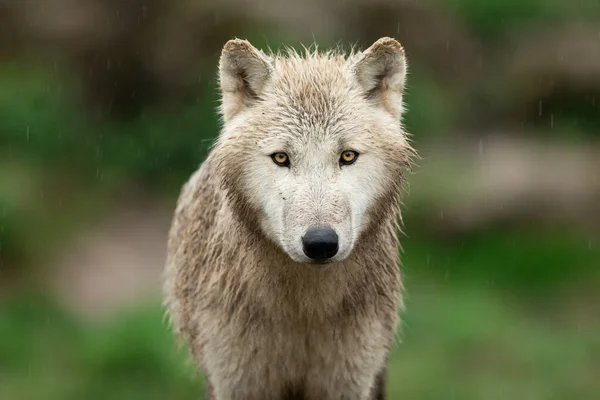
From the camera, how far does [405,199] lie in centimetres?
1622

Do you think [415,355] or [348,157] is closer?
[348,157]

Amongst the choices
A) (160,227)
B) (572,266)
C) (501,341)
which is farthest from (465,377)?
(160,227)

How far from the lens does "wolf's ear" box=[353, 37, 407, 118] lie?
7008mm

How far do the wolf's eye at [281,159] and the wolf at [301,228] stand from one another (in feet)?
0.03

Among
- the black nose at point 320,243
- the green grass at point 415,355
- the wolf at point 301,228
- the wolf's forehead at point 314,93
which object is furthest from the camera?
the green grass at point 415,355

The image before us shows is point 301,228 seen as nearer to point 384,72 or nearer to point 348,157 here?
point 348,157

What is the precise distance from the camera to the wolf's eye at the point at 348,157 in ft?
22.1

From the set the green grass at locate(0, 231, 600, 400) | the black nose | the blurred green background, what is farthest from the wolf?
the blurred green background

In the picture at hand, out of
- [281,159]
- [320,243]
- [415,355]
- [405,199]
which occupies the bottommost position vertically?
[415,355]

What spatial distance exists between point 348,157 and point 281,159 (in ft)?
1.31

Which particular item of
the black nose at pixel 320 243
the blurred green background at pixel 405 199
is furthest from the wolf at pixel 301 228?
the blurred green background at pixel 405 199

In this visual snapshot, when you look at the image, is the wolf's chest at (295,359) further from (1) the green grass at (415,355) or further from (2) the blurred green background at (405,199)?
(2) the blurred green background at (405,199)

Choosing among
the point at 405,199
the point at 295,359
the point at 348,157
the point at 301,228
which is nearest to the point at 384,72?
the point at 348,157

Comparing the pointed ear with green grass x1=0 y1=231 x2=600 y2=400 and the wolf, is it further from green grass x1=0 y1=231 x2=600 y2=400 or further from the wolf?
green grass x1=0 y1=231 x2=600 y2=400
